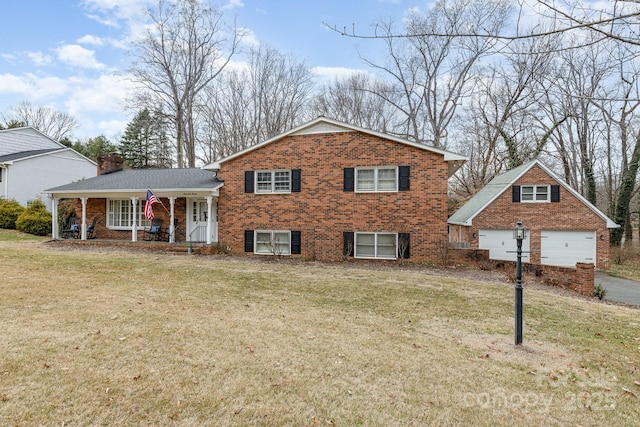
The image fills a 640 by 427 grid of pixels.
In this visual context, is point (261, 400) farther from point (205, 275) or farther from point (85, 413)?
point (205, 275)

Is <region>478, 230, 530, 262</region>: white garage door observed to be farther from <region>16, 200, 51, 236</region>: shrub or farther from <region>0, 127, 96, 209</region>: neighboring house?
<region>0, 127, 96, 209</region>: neighboring house

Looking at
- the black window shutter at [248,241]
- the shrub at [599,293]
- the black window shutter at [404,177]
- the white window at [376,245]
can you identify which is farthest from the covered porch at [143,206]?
the shrub at [599,293]

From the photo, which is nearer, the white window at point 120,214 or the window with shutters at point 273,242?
the window with shutters at point 273,242

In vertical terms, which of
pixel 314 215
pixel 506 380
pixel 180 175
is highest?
pixel 180 175

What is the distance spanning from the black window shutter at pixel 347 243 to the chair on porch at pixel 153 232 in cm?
906

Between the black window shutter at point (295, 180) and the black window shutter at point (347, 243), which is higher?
the black window shutter at point (295, 180)

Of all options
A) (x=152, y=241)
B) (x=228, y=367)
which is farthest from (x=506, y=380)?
(x=152, y=241)

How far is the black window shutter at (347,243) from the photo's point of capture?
13.6 m

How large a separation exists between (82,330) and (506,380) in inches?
212

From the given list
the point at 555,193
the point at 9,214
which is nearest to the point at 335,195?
the point at 555,193

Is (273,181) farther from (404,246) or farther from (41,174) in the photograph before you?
(41,174)

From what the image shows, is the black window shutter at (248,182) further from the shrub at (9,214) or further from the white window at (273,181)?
the shrub at (9,214)

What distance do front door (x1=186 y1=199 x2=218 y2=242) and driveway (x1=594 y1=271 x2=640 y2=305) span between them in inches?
596

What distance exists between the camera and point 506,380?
376 cm
